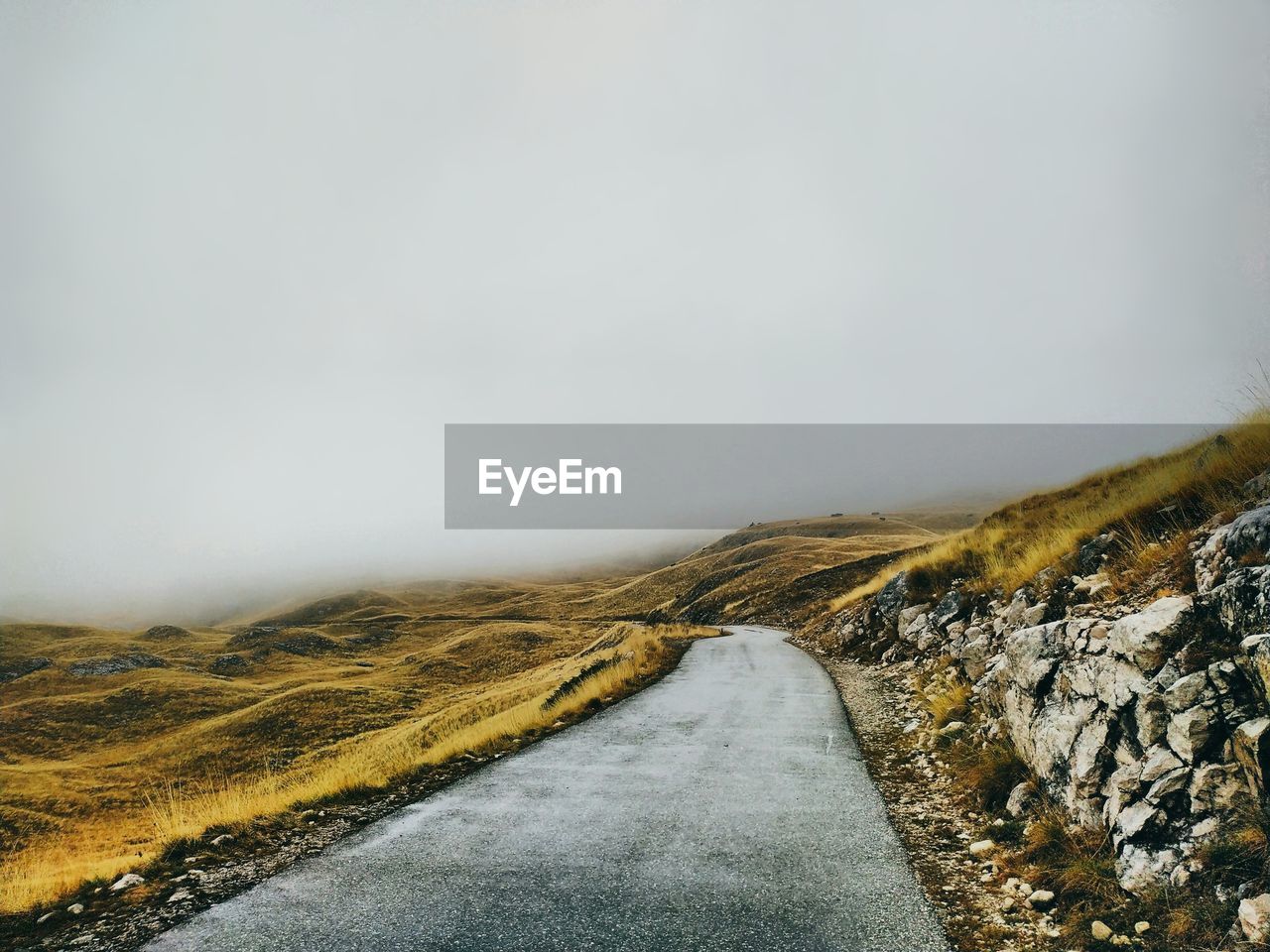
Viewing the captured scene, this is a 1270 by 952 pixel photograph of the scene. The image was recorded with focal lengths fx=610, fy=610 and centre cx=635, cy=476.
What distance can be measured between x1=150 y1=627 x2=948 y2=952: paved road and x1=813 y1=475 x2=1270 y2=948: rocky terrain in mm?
1671

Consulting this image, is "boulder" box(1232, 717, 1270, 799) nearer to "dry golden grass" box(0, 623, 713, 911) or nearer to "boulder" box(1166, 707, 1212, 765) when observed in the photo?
"boulder" box(1166, 707, 1212, 765)

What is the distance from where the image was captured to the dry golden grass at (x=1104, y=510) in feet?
30.2

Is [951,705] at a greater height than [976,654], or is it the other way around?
[976,654]

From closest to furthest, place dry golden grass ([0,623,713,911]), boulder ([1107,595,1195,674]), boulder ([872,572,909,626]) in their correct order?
boulder ([1107,595,1195,674]) → dry golden grass ([0,623,713,911]) → boulder ([872,572,909,626])

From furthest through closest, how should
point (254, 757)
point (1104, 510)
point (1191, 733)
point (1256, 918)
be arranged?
1. point (254, 757)
2. point (1104, 510)
3. point (1191, 733)
4. point (1256, 918)

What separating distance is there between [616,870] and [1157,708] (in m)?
5.59

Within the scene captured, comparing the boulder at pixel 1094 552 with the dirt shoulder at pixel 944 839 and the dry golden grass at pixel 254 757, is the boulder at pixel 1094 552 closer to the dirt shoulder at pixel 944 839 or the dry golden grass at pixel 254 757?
the dirt shoulder at pixel 944 839

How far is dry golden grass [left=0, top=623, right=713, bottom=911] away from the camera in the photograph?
876 cm

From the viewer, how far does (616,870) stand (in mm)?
6430

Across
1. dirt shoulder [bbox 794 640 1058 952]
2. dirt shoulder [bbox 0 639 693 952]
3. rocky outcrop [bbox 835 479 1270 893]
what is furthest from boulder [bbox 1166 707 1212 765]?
dirt shoulder [bbox 0 639 693 952]

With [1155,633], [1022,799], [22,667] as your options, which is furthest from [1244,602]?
[22,667]

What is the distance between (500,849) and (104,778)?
4205 centimetres

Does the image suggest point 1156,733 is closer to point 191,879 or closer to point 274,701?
point 191,879

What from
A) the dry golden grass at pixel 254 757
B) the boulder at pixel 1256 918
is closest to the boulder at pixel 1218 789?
the boulder at pixel 1256 918
